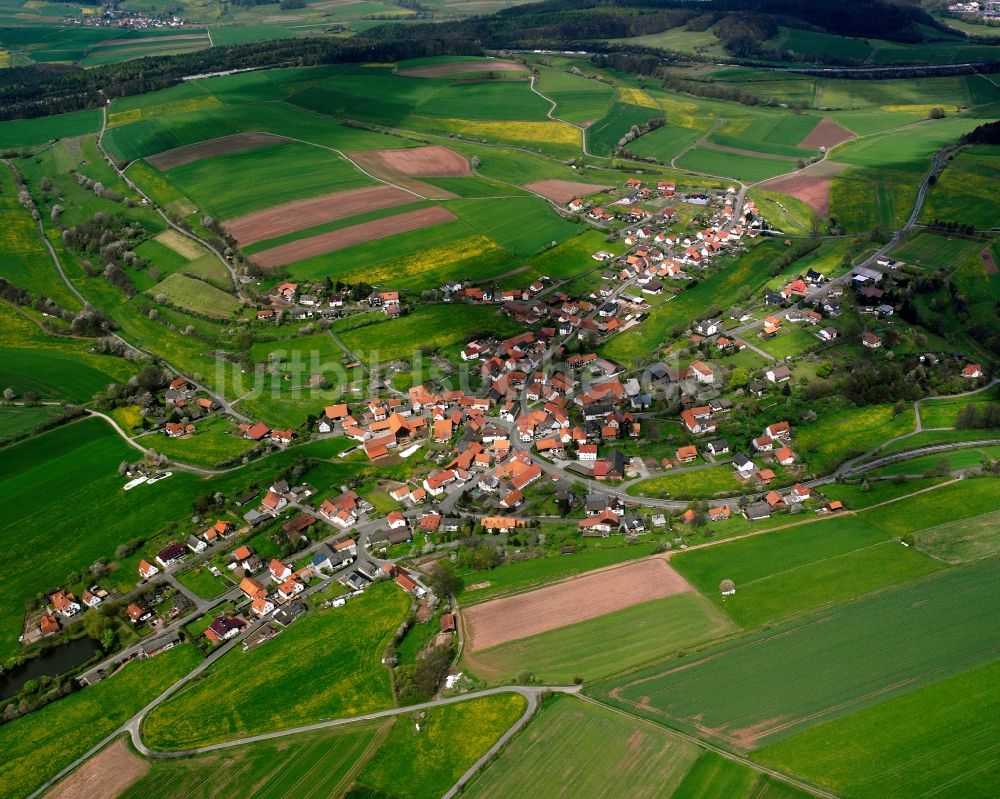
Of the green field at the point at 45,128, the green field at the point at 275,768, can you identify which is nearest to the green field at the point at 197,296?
the green field at the point at 275,768

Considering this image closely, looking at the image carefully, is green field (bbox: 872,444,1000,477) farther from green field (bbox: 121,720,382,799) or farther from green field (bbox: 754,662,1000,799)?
green field (bbox: 121,720,382,799)

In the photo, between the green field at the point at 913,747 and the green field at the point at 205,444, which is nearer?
the green field at the point at 913,747

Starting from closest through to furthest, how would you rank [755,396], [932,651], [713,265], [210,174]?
1. [932,651]
2. [755,396]
3. [713,265]
4. [210,174]

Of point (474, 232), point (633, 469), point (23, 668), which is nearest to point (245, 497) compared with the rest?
point (23, 668)

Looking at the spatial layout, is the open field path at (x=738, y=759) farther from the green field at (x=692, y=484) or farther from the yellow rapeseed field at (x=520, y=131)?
the yellow rapeseed field at (x=520, y=131)

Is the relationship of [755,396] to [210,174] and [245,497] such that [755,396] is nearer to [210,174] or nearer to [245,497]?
[245,497]

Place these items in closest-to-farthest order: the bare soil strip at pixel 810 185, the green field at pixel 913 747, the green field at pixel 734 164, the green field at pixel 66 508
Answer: the green field at pixel 913 747 < the green field at pixel 66 508 < the bare soil strip at pixel 810 185 < the green field at pixel 734 164

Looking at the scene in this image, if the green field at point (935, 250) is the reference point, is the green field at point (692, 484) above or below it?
below
